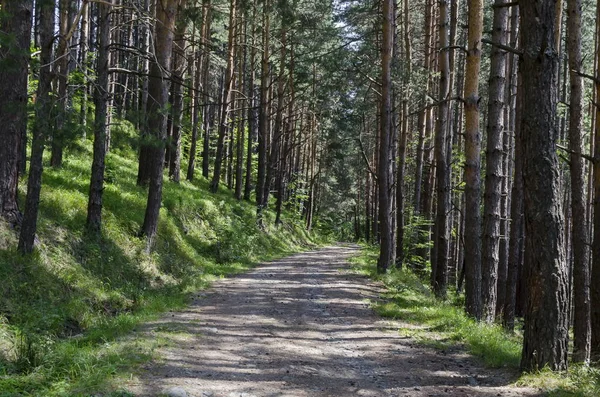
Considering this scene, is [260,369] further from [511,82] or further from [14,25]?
[511,82]

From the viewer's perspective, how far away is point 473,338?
27.0 ft

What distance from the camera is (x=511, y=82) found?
1991 centimetres

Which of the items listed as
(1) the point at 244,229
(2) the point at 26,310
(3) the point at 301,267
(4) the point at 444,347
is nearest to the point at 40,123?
(2) the point at 26,310

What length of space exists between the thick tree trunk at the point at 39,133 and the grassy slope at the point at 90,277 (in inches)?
16.9

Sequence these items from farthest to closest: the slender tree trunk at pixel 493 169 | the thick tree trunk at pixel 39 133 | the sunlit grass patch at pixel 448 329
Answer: the slender tree trunk at pixel 493 169, the thick tree trunk at pixel 39 133, the sunlit grass patch at pixel 448 329

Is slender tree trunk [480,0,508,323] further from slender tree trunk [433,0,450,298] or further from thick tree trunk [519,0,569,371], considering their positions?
thick tree trunk [519,0,569,371]

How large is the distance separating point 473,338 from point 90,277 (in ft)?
22.1

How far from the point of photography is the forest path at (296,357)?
234 inches

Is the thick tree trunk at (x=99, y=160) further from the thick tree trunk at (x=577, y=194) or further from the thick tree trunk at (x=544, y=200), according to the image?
the thick tree trunk at (x=577, y=194)

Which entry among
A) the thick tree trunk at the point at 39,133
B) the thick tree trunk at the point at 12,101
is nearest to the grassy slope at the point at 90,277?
the thick tree trunk at the point at 39,133

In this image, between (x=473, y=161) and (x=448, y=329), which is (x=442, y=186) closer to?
(x=473, y=161)

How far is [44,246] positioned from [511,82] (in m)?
16.6

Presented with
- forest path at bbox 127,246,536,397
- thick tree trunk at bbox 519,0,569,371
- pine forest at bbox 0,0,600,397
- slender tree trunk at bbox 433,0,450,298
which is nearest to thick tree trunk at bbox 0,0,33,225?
pine forest at bbox 0,0,600,397

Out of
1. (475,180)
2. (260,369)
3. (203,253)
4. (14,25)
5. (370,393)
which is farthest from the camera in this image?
(203,253)
